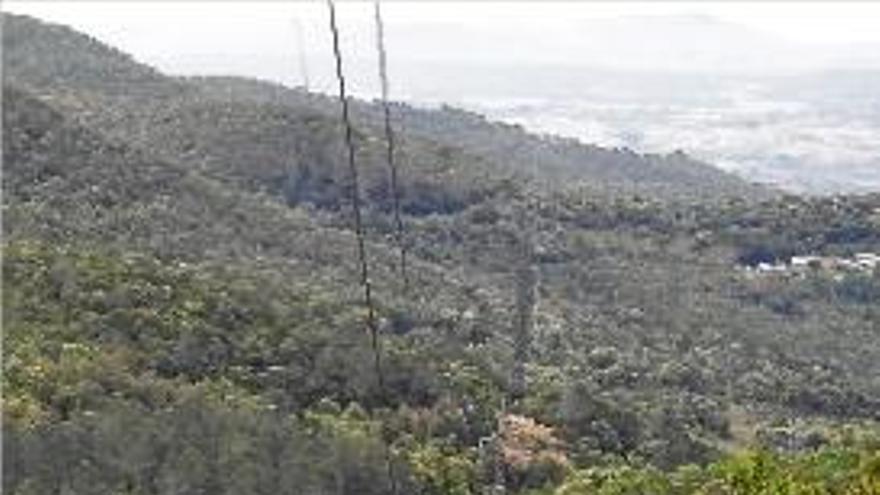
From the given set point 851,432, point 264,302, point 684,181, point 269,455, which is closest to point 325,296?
point 264,302

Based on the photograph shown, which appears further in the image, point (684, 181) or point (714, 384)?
point (684, 181)

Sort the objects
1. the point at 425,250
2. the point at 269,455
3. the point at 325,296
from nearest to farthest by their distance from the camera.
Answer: the point at 269,455 → the point at 325,296 → the point at 425,250

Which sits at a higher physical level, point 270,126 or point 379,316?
point 270,126

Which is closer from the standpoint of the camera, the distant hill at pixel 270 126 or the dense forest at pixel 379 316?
the dense forest at pixel 379 316

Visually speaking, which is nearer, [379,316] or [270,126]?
[379,316]

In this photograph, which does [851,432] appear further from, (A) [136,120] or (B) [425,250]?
(A) [136,120]

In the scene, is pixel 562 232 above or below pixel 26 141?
below

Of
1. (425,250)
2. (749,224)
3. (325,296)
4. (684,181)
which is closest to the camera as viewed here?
(325,296)

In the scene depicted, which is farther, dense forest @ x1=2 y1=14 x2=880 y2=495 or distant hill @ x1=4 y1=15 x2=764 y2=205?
distant hill @ x1=4 y1=15 x2=764 y2=205
